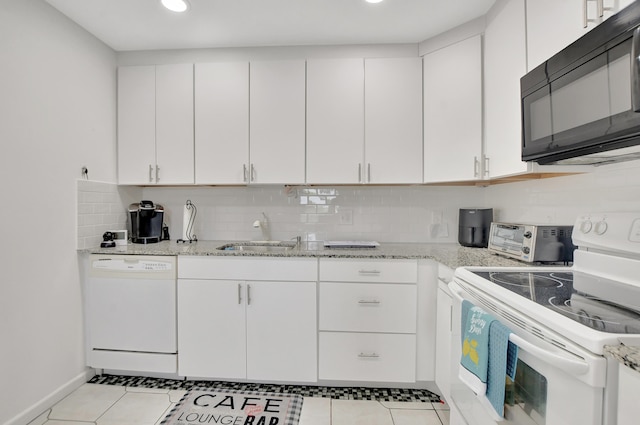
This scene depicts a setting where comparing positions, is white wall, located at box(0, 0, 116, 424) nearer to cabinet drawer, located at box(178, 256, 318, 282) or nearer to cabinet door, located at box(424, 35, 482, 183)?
cabinet drawer, located at box(178, 256, 318, 282)

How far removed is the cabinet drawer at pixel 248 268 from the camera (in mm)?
1974

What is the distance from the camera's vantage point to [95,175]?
219 cm

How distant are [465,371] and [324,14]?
203cm

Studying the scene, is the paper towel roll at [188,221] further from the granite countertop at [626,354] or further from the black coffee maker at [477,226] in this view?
the granite countertop at [626,354]

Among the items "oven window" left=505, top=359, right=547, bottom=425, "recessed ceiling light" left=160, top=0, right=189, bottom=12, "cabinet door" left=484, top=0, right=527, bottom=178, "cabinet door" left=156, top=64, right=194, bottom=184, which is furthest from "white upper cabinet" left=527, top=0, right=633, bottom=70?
"cabinet door" left=156, top=64, right=194, bottom=184

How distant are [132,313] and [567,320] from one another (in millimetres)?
2276

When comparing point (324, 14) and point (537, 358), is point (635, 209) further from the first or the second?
point (324, 14)

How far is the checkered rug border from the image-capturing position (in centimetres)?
193

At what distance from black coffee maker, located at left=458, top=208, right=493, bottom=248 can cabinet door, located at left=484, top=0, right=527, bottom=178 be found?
40 cm

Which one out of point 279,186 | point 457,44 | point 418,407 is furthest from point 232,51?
point 418,407

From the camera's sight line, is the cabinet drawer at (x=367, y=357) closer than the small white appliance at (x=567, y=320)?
No

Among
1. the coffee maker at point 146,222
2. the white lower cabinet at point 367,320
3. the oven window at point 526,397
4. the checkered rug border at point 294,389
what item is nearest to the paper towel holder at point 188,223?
the coffee maker at point 146,222

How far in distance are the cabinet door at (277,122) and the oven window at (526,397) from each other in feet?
5.45

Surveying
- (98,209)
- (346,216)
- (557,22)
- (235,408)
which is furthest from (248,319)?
(557,22)
